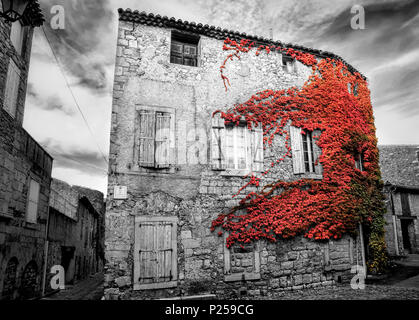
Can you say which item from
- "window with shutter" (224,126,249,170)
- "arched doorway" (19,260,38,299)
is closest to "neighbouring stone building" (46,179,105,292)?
"arched doorway" (19,260,38,299)

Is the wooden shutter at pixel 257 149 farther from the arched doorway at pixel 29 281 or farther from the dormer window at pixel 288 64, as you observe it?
the arched doorway at pixel 29 281

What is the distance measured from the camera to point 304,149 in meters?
8.88

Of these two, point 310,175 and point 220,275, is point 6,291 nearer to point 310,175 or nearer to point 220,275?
point 220,275

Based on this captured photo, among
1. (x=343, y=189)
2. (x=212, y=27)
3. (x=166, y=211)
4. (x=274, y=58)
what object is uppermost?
(x=212, y=27)

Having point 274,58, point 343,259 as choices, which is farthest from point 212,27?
point 343,259

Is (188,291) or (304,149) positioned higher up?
(304,149)

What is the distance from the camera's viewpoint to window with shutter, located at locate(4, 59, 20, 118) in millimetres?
8398

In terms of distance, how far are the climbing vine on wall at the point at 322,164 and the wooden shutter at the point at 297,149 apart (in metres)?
0.17

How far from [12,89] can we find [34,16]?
3.44m

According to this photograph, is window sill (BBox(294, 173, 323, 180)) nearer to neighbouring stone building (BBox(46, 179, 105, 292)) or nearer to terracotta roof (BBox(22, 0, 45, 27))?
neighbouring stone building (BBox(46, 179, 105, 292))

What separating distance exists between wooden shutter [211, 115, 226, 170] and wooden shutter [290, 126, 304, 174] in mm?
2267

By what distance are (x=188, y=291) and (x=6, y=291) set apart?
5.15 metres

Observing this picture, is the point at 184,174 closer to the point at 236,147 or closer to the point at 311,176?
the point at 236,147

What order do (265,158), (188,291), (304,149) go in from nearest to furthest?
(188,291), (265,158), (304,149)
